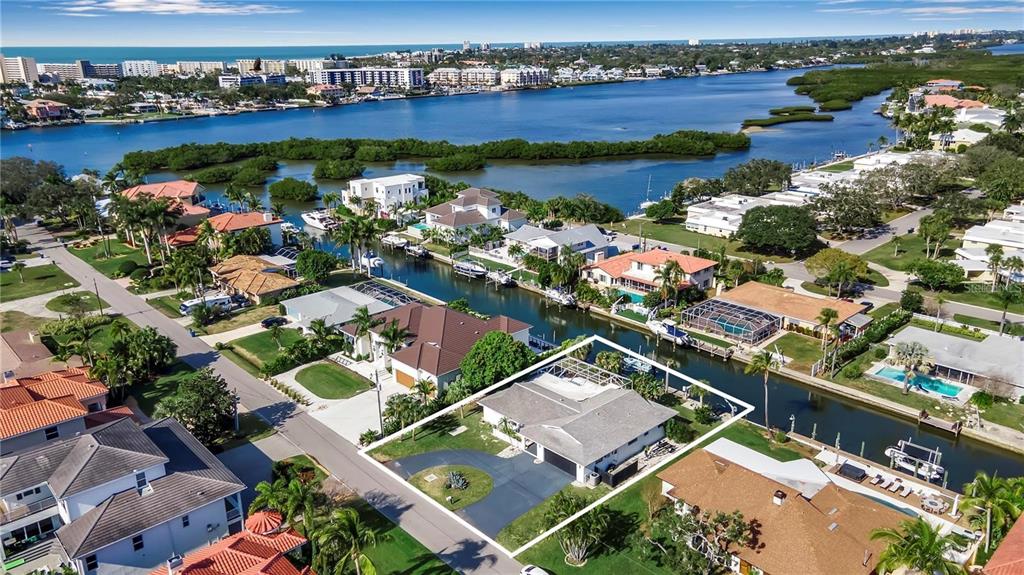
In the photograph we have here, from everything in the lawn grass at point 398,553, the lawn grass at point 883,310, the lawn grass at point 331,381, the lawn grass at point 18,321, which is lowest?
the lawn grass at point 398,553

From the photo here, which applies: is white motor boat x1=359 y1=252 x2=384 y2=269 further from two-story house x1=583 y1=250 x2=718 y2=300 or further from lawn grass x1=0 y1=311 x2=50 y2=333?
lawn grass x1=0 y1=311 x2=50 y2=333

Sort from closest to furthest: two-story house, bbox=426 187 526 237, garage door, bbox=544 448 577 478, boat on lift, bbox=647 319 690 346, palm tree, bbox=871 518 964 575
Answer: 1. palm tree, bbox=871 518 964 575
2. garage door, bbox=544 448 577 478
3. boat on lift, bbox=647 319 690 346
4. two-story house, bbox=426 187 526 237

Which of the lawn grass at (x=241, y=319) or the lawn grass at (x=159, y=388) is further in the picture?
the lawn grass at (x=241, y=319)

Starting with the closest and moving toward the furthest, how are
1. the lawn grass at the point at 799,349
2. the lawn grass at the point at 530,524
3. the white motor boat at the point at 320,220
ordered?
1. the lawn grass at the point at 530,524
2. the lawn grass at the point at 799,349
3. the white motor boat at the point at 320,220

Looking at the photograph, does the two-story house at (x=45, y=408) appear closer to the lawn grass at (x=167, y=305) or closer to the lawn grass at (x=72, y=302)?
the lawn grass at (x=167, y=305)

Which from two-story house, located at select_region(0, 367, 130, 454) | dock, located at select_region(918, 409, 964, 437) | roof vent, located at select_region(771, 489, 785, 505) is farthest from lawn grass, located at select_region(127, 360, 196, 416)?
dock, located at select_region(918, 409, 964, 437)

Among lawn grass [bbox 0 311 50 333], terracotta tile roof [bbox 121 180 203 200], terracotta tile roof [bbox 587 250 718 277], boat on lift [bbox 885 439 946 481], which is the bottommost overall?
boat on lift [bbox 885 439 946 481]

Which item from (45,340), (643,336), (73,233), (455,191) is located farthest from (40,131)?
(643,336)

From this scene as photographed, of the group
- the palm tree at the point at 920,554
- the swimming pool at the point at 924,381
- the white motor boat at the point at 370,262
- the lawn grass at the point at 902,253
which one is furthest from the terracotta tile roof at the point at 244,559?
the lawn grass at the point at 902,253
